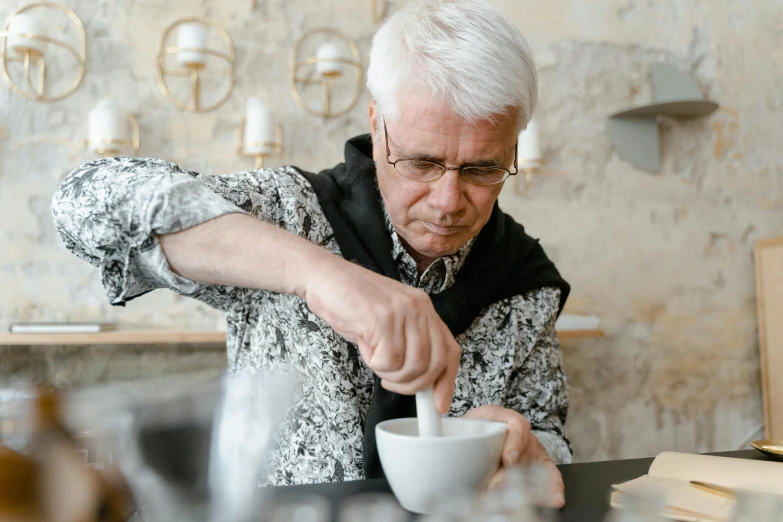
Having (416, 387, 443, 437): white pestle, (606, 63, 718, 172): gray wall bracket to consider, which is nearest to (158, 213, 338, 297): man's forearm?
(416, 387, 443, 437): white pestle

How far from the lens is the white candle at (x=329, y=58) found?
248cm

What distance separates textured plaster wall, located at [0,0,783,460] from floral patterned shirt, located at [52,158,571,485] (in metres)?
1.39

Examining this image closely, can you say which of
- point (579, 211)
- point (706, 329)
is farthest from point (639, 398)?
point (579, 211)

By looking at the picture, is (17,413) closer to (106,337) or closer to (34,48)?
(106,337)

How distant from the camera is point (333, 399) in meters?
1.11

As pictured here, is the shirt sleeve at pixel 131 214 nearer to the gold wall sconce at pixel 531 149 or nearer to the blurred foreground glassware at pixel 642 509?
the blurred foreground glassware at pixel 642 509

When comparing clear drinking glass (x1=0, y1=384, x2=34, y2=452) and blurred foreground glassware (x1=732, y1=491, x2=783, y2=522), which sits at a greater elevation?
clear drinking glass (x1=0, y1=384, x2=34, y2=452)

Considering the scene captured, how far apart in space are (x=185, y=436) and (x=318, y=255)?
0.37 m

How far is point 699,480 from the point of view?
0.74m

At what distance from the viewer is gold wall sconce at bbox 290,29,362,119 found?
8.54 feet

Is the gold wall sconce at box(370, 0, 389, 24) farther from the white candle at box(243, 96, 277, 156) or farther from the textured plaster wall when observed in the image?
the white candle at box(243, 96, 277, 156)

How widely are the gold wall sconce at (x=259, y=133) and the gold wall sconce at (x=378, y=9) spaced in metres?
0.58

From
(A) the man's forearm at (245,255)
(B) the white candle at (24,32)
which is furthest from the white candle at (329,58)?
(A) the man's forearm at (245,255)

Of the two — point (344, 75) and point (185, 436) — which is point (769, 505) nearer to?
point (185, 436)
